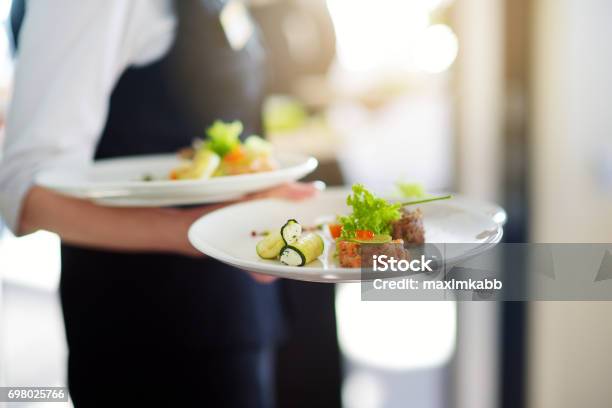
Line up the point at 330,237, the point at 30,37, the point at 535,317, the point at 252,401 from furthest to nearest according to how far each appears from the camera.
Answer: the point at 535,317 → the point at 252,401 → the point at 30,37 → the point at 330,237

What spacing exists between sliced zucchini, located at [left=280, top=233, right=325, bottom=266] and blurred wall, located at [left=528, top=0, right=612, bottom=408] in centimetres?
153

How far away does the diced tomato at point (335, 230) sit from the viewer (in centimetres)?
65

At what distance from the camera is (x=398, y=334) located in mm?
2396

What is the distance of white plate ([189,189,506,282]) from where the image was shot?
1.81 feet

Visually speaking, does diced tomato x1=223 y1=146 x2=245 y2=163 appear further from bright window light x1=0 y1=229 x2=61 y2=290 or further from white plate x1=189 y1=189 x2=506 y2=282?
bright window light x1=0 y1=229 x2=61 y2=290

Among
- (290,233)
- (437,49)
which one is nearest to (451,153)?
(437,49)

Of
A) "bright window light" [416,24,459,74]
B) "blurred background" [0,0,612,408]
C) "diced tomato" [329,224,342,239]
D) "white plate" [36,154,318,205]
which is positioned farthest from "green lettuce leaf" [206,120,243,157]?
"bright window light" [416,24,459,74]

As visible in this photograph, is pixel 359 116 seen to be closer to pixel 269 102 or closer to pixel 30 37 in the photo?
pixel 269 102

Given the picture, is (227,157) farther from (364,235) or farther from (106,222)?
(364,235)

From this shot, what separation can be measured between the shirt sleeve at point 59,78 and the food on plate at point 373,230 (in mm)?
478

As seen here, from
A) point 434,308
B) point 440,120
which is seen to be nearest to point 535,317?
point 434,308

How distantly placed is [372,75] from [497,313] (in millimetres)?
1131

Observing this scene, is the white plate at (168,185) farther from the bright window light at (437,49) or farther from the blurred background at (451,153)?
the bright window light at (437,49)

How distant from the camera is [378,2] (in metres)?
2.42
